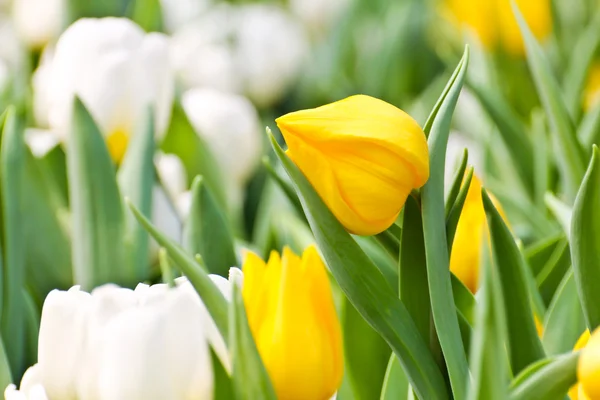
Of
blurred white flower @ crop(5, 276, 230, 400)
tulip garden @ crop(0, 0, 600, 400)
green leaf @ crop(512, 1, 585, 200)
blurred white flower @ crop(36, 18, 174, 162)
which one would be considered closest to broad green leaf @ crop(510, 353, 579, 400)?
tulip garden @ crop(0, 0, 600, 400)

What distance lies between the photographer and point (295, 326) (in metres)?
0.30

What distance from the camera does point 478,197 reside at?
38 cm

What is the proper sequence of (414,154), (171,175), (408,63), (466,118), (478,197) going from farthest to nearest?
(408,63)
(466,118)
(171,175)
(478,197)
(414,154)

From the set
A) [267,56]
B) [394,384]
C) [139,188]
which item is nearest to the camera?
[394,384]

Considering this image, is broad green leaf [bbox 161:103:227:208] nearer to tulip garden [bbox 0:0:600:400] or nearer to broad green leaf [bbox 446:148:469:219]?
tulip garden [bbox 0:0:600:400]

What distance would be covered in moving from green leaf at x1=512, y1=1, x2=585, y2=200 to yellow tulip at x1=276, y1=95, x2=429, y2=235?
0.61ft

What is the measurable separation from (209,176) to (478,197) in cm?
26

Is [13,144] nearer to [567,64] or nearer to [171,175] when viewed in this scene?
[171,175]

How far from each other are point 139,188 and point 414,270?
193 millimetres

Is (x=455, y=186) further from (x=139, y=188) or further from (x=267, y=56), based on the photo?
(x=267, y=56)

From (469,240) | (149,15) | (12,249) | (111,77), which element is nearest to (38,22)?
(149,15)

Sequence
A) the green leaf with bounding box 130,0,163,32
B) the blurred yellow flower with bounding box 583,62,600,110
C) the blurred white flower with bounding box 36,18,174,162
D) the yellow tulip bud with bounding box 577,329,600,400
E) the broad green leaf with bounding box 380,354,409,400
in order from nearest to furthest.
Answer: the yellow tulip bud with bounding box 577,329,600,400, the broad green leaf with bounding box 380,354,409,400, the blurred white flower with bounding box 36,18,174,162, the green leaf with bounding box 130,0,163,32, the blurred yellow flower with bounding box 583,62,600,110

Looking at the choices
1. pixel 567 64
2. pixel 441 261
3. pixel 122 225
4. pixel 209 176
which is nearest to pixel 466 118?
pixel 567 64

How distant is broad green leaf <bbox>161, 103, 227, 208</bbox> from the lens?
60 centimetres
